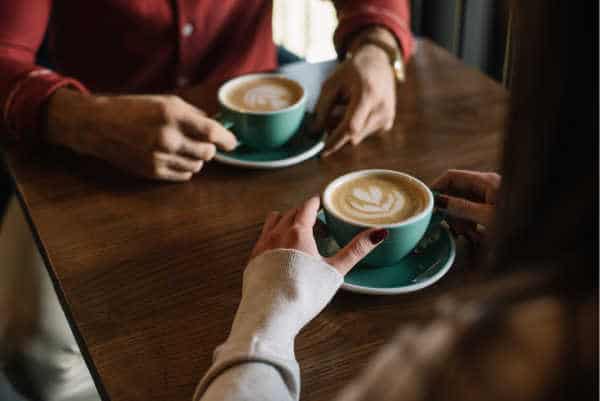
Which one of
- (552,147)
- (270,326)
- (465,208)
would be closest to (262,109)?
(465,208)

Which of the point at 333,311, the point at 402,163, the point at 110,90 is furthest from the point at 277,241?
the point at 110,90

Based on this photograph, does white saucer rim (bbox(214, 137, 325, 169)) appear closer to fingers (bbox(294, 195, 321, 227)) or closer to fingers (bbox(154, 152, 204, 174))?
fingers (bbox(154, 152, 204, 174))

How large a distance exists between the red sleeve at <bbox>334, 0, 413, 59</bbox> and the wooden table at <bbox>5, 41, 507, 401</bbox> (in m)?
0.10

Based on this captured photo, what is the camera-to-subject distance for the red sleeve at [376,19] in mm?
1293

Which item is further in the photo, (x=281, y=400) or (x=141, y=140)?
(x=141, y=140)

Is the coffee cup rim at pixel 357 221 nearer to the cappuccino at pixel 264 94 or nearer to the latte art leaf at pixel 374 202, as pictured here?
the latte art leaf at pixel 374 202

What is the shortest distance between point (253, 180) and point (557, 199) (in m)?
0.74

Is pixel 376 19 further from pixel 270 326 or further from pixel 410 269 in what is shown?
pixel 270 326

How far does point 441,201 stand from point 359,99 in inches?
12.4

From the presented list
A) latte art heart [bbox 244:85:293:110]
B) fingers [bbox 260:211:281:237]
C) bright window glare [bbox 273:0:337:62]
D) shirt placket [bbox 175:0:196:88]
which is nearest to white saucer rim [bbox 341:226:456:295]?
fingers [bbox 260:211:281:237]

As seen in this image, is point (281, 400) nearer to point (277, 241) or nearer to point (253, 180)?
point (277, 241)

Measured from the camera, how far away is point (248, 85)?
1162mm

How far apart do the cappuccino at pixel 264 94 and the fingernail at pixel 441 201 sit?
0.33 m

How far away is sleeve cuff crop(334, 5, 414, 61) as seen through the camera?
1.29 m
